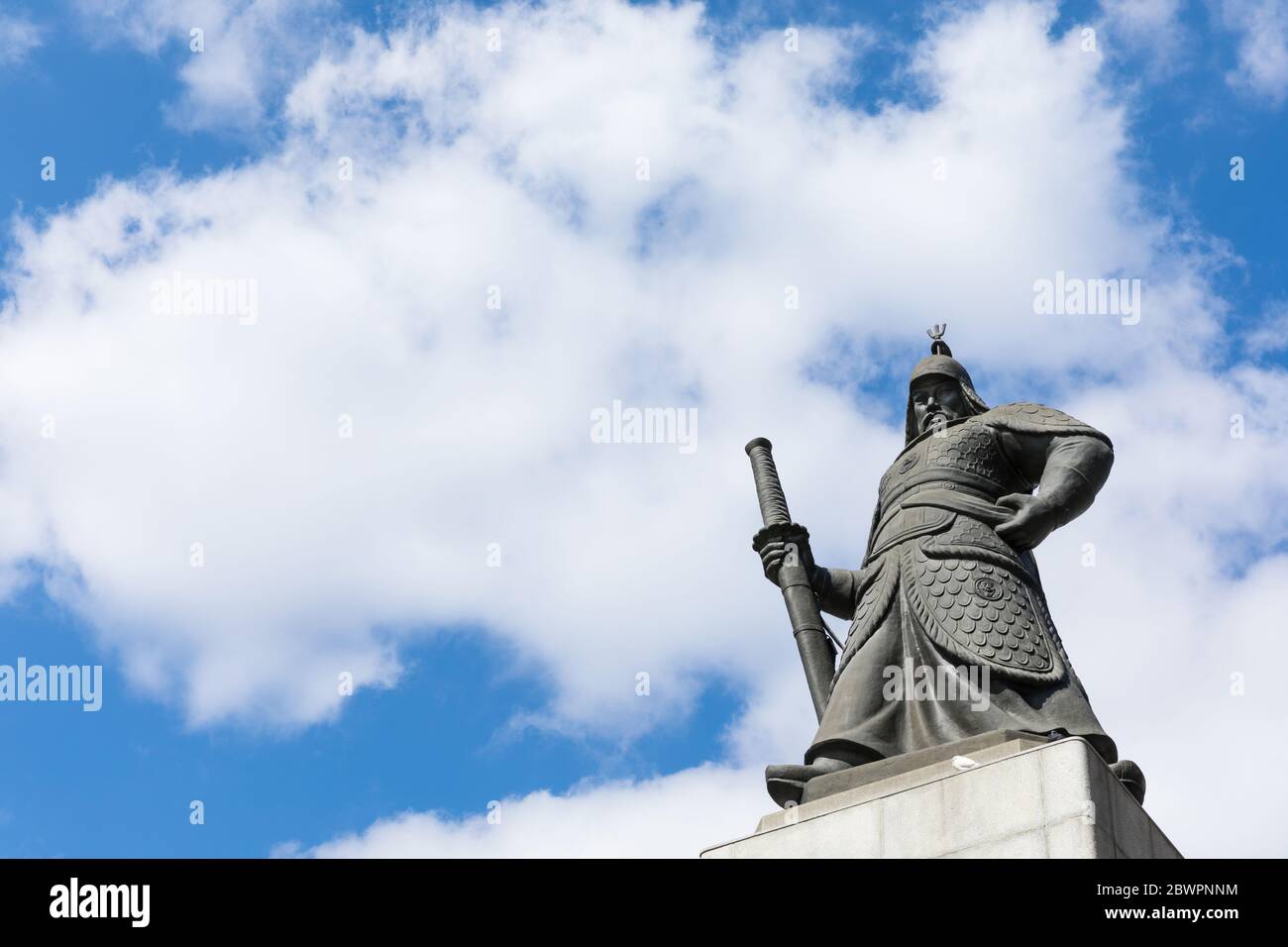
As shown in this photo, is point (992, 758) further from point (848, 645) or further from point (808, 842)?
point (848, 645)

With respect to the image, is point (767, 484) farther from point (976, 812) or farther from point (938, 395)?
point (976, 812)

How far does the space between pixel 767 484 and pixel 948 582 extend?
2.03 meters

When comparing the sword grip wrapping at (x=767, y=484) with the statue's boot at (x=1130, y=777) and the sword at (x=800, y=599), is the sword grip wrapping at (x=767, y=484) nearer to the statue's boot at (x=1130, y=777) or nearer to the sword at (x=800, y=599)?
the sword at (x=800, y=599)

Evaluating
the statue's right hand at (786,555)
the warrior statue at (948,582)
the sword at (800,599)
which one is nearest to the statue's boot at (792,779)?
the warrior statue at (948,582)

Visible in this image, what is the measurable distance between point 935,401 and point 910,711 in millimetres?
2859

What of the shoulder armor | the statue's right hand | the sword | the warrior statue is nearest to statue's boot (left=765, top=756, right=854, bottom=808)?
the warrior statue

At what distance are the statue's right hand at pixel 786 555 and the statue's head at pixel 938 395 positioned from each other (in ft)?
3.97

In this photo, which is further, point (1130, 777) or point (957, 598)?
point (957, 598)

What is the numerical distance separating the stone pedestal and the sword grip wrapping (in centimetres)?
268

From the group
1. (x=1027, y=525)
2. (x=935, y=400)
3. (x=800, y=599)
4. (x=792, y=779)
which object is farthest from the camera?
(x=935, y=400)

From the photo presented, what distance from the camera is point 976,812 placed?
9.50 m

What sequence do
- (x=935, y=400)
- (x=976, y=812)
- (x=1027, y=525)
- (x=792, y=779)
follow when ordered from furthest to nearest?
(x=935, y=400) < (x=1027, y=525) < (x=792, y=779) < (x=976, y=812)

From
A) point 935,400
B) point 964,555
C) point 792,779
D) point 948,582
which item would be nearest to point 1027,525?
point 964,555
